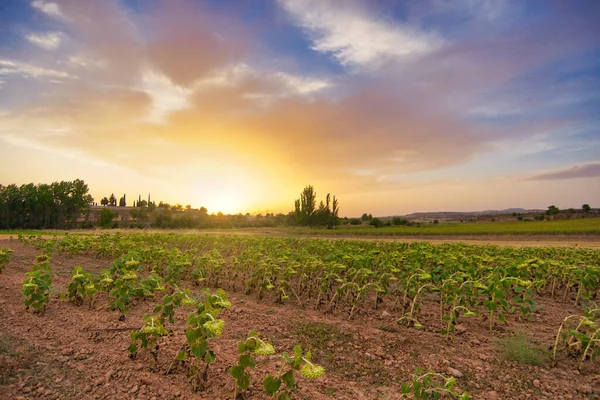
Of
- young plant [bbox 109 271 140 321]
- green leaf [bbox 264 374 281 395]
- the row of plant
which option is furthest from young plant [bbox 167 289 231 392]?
the row of plant

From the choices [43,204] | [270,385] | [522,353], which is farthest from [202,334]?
[43,204]

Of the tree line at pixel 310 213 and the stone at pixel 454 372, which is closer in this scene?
the stone at pixel 454 372

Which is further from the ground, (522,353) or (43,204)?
(43,204)

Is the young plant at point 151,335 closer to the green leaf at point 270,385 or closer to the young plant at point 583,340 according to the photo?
the green leaf at point 270,385

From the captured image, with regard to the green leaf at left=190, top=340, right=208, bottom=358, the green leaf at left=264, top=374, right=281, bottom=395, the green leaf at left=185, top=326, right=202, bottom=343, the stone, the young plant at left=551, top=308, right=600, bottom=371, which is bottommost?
the stone

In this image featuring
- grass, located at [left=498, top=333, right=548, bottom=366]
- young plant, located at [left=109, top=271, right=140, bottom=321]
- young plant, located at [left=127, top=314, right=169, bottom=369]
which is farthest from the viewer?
young plant, located at [left=109, top=271, right=140, bottom=321]

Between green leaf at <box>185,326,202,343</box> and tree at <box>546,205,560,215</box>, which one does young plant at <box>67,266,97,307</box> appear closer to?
green leaf at <box>185,326,202,343</box>

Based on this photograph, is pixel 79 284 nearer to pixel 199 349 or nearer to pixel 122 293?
pixel 122 293

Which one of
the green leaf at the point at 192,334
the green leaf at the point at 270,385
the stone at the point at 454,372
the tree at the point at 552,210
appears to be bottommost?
the stone at the point at 454,372

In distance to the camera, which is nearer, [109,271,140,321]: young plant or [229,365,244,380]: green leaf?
[229,365,244,380]: green leaf

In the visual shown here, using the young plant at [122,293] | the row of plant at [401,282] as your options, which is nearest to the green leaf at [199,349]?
the young plant at [122,293]

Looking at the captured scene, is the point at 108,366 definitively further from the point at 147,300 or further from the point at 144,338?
the point at 147,300

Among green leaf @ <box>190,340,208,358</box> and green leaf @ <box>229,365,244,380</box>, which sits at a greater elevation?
green leaf @ <box>190,340,208,358</box>

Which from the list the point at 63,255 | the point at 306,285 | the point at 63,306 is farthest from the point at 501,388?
the point at 63,255
